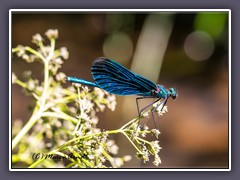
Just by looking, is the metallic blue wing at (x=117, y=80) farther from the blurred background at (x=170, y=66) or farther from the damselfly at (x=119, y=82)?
the blurred background at (x=170, y=66)

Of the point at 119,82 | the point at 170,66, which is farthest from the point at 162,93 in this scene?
the point at 170,66

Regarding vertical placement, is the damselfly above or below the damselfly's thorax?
above

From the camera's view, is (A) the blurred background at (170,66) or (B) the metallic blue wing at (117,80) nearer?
(B) the metallic blue wing at (117,80)

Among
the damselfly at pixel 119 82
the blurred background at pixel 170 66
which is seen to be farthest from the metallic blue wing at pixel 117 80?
the blurred background at pixel 170 66

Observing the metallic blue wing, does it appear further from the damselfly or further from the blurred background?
the blurred background

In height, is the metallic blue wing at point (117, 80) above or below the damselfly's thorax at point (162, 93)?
above

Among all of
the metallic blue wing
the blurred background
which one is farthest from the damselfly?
the blurred background
